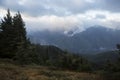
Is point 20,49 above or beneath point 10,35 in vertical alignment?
beneath

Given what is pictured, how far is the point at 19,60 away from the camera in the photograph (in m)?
47.7

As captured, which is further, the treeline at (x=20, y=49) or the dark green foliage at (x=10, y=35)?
the dark green foliage at (x=10, y=35)

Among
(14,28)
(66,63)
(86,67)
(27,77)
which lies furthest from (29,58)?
(27,77)

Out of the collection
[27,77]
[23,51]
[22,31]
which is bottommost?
[27,77]

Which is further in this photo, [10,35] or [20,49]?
[10,35]

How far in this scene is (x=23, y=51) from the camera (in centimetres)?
4766

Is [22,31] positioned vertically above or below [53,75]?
above

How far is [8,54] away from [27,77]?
2700 cm

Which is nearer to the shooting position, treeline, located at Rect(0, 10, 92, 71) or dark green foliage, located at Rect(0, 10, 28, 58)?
treeline, located at Rect(0, 10, 92, 71)

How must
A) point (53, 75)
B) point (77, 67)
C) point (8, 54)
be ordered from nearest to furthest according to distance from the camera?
point (53, 75) → point (77, 67) → point (8, 54)

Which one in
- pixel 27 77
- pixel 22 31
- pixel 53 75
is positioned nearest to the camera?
pixel 27 77

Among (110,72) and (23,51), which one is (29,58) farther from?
(110,72)

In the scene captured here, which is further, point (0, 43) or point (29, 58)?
point (0, 43)

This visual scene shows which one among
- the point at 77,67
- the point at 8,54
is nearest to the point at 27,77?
the point at 77,67
